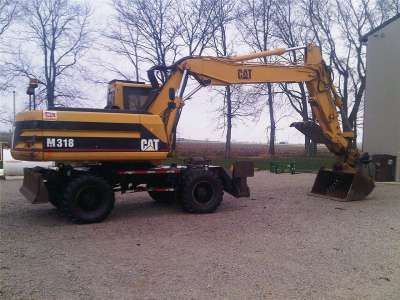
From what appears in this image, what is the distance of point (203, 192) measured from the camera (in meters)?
10.1

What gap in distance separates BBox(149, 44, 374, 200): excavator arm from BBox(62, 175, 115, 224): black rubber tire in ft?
8.30

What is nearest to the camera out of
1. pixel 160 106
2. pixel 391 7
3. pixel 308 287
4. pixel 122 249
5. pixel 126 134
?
pixel 308 287

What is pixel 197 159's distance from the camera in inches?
418

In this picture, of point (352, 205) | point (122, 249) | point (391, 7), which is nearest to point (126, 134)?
point (122, 249)

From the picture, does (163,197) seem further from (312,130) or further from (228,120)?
(228,120)

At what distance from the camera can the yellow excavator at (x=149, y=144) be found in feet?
28.3

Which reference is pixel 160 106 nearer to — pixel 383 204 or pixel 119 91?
pixel 119 91

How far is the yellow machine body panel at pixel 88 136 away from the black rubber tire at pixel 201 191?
2.98 feet

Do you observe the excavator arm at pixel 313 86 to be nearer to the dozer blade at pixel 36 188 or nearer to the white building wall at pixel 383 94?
the dozer blade at pixel 36 188

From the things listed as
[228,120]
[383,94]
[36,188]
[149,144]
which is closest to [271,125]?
[228,120]

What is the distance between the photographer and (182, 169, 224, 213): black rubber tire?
387 inches

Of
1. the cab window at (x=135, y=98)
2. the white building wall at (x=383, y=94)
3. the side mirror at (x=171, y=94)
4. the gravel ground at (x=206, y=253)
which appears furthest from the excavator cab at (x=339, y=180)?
the white building wall at (x=383, y=94)

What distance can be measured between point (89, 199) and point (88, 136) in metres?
1.34

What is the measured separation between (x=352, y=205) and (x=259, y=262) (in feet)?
19.4
